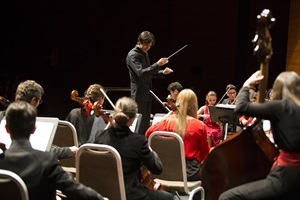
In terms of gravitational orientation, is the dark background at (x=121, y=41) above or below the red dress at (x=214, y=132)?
above

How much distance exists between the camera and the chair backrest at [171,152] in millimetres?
3314

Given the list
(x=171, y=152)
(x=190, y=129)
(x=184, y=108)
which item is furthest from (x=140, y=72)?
(x=171, y=152)

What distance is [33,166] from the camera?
2.11m

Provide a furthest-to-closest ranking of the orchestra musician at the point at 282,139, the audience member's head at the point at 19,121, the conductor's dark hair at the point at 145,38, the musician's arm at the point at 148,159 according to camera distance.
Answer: the conductor's dark hair at the point at 145,38 < the musician's arm at the point at 148,159 < the orchestra musician at the point at 282,139 < the audience member's head at the point at 19,121

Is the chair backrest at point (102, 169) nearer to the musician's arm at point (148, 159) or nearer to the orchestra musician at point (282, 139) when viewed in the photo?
the musician's arm at point (148, 159)

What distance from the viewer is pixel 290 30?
26.0 feet

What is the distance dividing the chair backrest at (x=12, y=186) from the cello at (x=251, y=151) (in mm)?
1141

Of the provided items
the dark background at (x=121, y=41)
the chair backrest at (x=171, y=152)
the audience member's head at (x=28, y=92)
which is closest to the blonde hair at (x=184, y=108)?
the chair backrest at (x=171, y=152)

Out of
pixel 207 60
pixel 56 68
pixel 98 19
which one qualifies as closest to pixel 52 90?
pixel 56 68

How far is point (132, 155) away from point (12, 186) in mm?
846

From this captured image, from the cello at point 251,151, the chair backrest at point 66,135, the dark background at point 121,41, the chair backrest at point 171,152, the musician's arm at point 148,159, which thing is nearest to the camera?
the cello at point 251,151

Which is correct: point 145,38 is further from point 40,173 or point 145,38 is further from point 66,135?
point 40,173

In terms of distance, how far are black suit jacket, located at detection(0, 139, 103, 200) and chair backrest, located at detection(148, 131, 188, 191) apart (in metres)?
1.26

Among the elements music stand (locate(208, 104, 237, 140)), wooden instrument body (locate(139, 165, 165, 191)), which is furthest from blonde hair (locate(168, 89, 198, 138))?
music stand (locate(208, 104, 237, 140))
